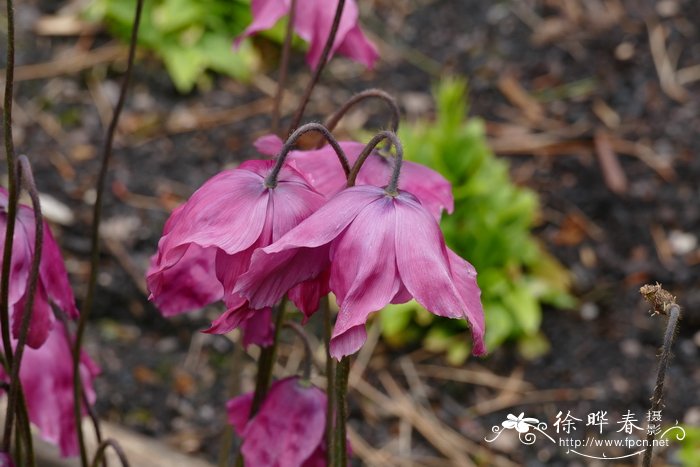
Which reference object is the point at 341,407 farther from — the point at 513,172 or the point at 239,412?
the point at 513,172

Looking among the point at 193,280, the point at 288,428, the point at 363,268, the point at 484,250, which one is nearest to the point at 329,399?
the point at 288,428

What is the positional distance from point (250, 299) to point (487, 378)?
59.4 inches

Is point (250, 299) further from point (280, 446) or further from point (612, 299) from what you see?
point (612, 299)

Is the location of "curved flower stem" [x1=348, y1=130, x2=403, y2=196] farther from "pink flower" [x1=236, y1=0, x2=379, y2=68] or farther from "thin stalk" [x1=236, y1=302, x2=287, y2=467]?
"pink flower" [x1=236, y1=0, x2=379, y2=68]

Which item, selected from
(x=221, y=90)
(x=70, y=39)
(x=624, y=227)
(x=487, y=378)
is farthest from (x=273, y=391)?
(x=70, y=39)

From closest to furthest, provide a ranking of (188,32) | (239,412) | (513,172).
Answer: (239,412)
(513,172)
(188,32)

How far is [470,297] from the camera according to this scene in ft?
2.67

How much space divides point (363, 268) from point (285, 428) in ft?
1.10

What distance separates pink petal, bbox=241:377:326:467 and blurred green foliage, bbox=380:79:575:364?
114cm

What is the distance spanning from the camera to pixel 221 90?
9.55 ft

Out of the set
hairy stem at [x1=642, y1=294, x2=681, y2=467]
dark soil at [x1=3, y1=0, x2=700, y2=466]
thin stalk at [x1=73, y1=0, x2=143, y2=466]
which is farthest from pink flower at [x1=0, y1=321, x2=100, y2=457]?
dark soil at [x1=3, y1=0, x2=700, y2=466]

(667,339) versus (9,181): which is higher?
(9,181)

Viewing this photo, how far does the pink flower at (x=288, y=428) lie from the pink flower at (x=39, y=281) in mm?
240

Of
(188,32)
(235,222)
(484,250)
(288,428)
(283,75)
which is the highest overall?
(188,32)
